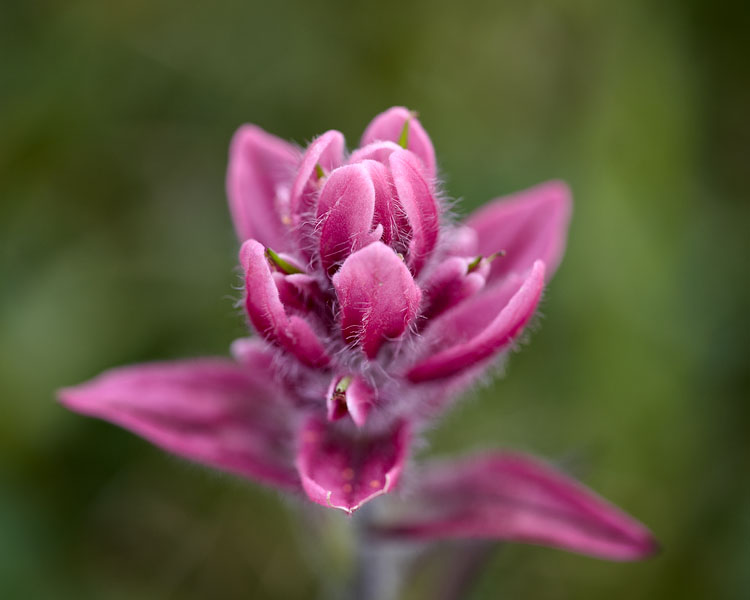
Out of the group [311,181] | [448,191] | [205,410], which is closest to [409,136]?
[311,181]

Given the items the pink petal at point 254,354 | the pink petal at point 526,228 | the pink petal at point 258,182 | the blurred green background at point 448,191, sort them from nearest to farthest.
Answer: the pink petal at point 254,354, the pink petal at point 258,182, the pink petal at point 526,228, the blurred green background at point 448,191

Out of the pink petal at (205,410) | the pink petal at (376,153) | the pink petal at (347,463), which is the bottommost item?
→ the pink petal at (205,410)

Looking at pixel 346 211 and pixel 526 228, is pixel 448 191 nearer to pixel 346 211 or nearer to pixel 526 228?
pixel 526 228

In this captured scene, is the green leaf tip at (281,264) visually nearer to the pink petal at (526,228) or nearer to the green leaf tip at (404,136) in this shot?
the green leaf tip at (404,136)

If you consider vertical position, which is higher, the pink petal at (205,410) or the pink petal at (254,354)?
the pink petal at (254,354)

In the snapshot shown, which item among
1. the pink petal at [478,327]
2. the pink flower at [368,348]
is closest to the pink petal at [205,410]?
the pink flower at [368,348]

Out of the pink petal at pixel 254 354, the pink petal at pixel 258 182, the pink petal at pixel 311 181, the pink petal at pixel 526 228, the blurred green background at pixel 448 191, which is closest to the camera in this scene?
the pink petal at pixel 311 181

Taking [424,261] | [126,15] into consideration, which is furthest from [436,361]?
[126,15]

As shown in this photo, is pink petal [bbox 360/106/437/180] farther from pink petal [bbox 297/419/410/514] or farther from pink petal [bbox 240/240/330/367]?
pink petal [bbox 297/419/410/514]
